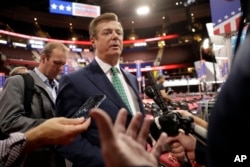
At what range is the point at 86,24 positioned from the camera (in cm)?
2558

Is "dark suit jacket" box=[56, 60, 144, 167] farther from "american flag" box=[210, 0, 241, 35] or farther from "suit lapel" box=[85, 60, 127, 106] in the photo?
"american flag" box=[210, 0, 241, 35]

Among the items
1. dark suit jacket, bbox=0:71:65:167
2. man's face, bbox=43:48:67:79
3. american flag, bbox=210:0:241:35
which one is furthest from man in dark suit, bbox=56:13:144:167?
american flag, bbox=210:0:241:35

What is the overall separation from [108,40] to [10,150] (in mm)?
1327

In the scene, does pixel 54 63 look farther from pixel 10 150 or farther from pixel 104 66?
pixel 10 150

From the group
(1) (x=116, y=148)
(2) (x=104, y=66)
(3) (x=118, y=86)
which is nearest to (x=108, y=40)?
(2) (x=104, y=66)

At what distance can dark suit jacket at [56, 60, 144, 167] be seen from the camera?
1.73 meters

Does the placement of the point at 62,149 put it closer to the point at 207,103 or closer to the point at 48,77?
the point at 48,77

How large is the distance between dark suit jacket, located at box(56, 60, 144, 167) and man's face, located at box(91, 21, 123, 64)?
0.68 feet

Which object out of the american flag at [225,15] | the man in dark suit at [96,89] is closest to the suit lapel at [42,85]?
the man in dark suit at [96,89]

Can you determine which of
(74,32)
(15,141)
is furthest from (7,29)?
(15,141)

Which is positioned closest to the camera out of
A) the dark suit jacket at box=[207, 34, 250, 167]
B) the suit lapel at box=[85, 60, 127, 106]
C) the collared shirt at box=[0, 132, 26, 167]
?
the dark suit jacket at box=[207, 34, 250, 167]

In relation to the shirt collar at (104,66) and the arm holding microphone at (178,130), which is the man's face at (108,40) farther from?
the arm holding microphone at (178,130)

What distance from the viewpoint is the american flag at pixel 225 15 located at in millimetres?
2593

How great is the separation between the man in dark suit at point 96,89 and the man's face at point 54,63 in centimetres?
52
